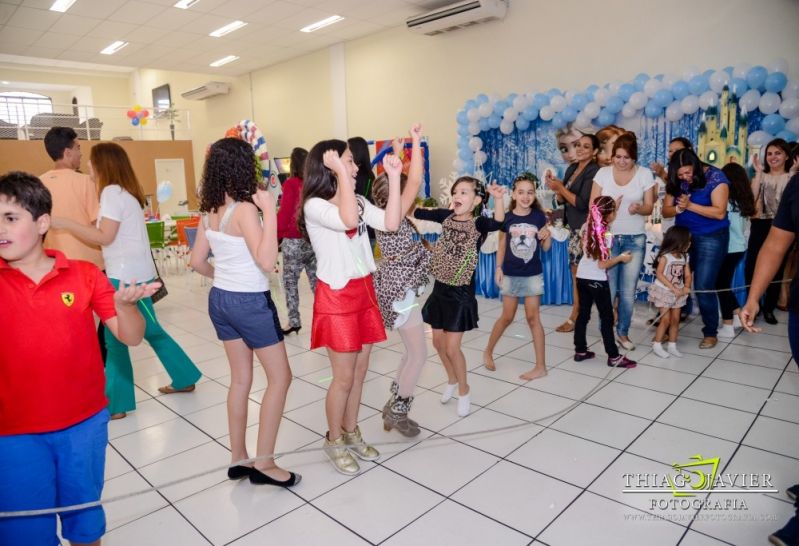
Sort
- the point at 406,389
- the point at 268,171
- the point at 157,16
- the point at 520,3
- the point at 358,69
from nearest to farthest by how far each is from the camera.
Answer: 1. the point at 406,389
2. the point at 520,3
3. the point at 157,16
4. the point at 358,69
5. the point at 268,171

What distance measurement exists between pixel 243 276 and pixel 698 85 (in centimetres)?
473

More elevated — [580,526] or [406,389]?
[406,389]

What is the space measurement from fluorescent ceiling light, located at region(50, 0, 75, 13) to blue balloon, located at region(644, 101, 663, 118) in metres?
7.17

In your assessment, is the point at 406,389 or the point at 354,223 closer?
the point at 354,223

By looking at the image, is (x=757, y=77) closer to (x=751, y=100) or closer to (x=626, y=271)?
(x=751, y=100)

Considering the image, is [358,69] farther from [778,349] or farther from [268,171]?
[778,349]

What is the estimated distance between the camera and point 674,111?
5.05m

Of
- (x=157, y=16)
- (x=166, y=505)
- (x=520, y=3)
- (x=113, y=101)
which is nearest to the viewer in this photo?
(x=166, y=505)

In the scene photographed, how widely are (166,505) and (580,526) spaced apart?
1.77 metres

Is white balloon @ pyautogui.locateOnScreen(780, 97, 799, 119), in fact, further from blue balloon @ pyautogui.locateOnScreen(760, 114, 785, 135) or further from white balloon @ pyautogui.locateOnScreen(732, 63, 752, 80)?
white balloon @ pyautogui.locateOnScreen(732, 63, 752, 80)

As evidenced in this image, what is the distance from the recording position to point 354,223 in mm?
2143

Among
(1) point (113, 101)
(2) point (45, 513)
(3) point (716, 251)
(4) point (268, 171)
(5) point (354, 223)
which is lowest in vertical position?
(2) point (45, 513)

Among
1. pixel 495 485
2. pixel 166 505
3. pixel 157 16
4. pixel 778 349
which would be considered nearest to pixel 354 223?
pixel 495 485

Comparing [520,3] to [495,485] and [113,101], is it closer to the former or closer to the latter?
[495,485]
